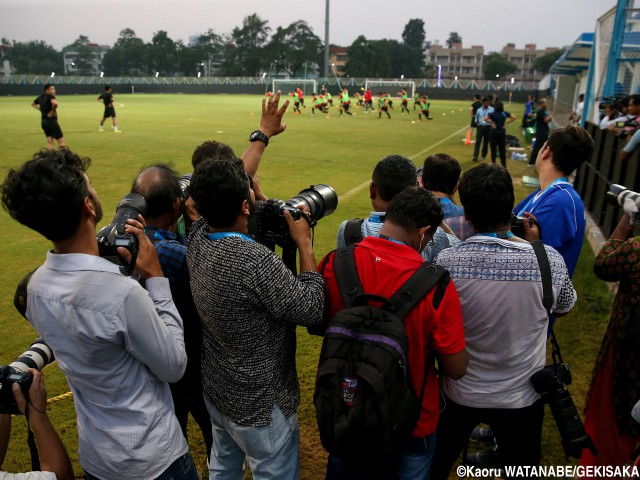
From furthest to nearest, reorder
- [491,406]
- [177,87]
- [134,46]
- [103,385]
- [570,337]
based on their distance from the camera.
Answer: [134,46]
[177,87]
[570,337]
[491,406]
[103,385]

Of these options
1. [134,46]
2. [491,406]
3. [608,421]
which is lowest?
[608,421]

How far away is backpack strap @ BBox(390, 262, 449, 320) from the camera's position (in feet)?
5.65

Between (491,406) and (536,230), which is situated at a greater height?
(536,230)

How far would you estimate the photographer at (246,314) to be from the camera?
1.75m

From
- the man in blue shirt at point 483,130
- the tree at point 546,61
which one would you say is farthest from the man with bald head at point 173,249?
the tree at point 546,61

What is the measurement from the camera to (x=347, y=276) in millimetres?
1859

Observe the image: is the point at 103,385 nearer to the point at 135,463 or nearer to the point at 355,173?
the point at 135,463

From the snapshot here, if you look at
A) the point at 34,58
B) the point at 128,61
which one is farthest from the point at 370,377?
the point at 34,58

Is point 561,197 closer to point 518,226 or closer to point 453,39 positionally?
point 518,226

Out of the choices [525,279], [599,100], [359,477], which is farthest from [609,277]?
[599,100]

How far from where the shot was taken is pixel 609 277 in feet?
7.18

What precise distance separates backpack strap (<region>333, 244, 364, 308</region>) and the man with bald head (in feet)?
2.49

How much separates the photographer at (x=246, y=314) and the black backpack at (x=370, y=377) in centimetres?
20

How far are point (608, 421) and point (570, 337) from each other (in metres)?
1.91
